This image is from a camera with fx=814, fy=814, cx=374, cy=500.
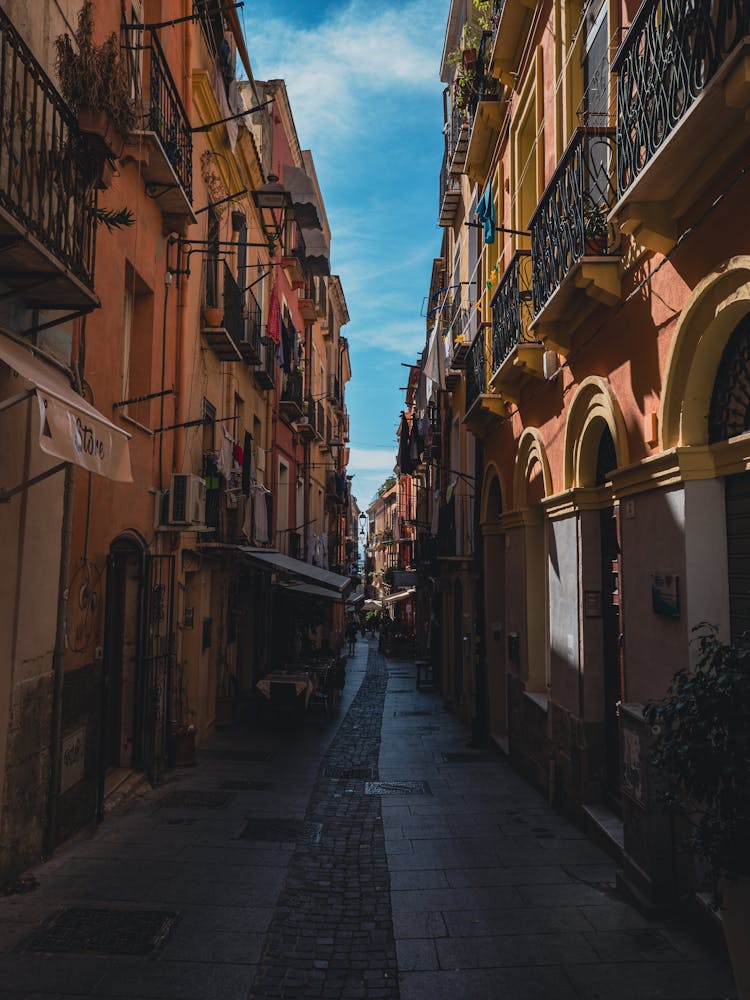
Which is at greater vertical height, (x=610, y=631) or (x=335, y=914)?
(x=610, y=631)

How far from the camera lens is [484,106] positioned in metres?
13.0

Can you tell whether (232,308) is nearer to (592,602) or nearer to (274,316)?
(274,316)

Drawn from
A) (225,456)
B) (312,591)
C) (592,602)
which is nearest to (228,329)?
(225,456)

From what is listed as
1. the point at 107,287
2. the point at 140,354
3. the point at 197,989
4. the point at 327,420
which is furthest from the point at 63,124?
the point at 327,420

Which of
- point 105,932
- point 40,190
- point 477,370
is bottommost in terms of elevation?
point 105,932

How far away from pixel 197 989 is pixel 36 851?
8.57ft

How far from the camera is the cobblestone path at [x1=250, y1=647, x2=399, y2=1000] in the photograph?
16.3ft

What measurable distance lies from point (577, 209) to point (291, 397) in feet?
48.0

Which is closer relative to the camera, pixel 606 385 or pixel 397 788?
pixel 606 385

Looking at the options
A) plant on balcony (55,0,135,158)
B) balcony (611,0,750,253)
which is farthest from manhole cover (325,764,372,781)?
plant on balcony (55,0,135,158)

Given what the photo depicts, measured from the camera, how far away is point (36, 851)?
671 cm

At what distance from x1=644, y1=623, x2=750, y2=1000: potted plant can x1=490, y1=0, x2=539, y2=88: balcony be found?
9724 mm

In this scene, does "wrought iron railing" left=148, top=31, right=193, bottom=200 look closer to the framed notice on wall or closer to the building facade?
the building facade

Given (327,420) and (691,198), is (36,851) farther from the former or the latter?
(327,420)
